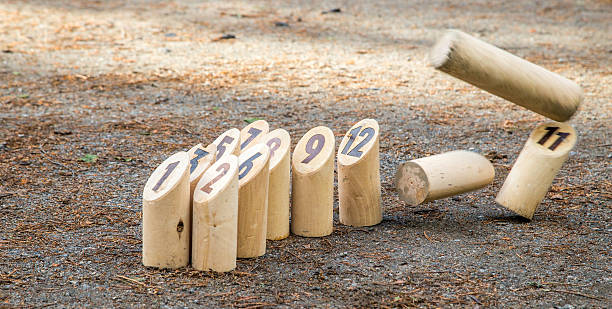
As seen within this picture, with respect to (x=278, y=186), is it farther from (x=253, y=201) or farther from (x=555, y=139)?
(x=555, y=139)

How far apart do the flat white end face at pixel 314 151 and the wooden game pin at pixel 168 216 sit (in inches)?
24.8

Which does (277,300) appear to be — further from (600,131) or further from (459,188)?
(600,131)

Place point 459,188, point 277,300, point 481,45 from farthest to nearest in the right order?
1. point 459,188
2. point 481,45
3. point 277,300

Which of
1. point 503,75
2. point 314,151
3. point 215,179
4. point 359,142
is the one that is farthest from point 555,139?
point 215,179

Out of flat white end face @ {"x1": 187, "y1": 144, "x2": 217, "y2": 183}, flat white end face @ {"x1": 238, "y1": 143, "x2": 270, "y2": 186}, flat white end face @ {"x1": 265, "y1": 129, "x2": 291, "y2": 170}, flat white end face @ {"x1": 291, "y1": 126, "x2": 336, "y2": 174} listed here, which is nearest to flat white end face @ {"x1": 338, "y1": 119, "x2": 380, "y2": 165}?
flat white end face @ {"x1": 291, "y1": 126, "x2": 336, "y2": 174}

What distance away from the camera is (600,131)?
537 centimetres

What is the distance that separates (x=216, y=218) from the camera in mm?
2789

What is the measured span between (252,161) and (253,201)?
19cm

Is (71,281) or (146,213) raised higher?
(146,213)

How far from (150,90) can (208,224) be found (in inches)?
152

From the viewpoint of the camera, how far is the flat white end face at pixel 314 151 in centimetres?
324

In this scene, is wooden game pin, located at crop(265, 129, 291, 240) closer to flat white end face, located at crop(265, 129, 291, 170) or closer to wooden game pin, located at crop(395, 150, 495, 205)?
flat white end face, located at crop(265, 129, 291, 170)

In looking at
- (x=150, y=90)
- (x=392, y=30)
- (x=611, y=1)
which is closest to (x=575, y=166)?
(x=150, y=90)

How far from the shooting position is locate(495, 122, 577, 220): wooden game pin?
351cm
